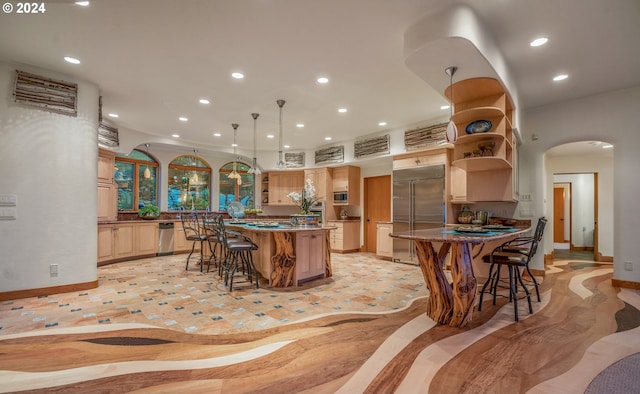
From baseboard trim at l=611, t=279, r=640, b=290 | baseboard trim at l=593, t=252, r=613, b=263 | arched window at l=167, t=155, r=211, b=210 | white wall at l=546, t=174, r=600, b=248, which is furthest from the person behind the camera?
white wall at l=546, t=174, r=600, b=248

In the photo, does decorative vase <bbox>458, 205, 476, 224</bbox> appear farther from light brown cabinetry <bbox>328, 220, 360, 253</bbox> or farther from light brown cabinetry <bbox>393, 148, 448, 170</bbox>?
light brown cabinetry <bbox>328, 220, 360, 253</bbox>

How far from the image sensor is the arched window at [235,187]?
8742 millimetres

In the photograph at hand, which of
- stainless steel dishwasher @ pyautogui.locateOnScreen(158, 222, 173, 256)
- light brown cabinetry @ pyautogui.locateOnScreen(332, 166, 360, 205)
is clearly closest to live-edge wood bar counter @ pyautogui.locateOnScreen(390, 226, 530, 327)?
light brown cabinetry @ pyautogui.locateOnScreen(332, 166, 360, 205)

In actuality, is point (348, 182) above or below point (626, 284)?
above

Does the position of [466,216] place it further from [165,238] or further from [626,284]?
[165,238]

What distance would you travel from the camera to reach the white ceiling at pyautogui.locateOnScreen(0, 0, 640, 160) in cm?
258

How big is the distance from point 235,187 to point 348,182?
11.7ft

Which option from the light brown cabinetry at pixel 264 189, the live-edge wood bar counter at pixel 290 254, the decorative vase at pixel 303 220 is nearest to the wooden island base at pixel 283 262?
the live-edge wood bar counter at pixel 290 254

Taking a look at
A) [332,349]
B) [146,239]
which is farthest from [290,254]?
[146,239]

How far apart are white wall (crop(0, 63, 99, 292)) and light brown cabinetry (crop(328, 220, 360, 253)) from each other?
5042 mm

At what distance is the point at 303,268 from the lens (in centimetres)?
442

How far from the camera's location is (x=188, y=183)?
816cm

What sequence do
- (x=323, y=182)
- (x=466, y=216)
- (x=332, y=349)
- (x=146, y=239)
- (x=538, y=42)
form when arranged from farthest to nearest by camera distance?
(x=323, y=182) → (x=146, y=239) → (x=466, y=216) → (x=538, y=42) → (x=332, y=349)

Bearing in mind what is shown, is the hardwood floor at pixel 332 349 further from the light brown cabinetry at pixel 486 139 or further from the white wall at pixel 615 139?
the light brown cabinetry at pixel 486 139
